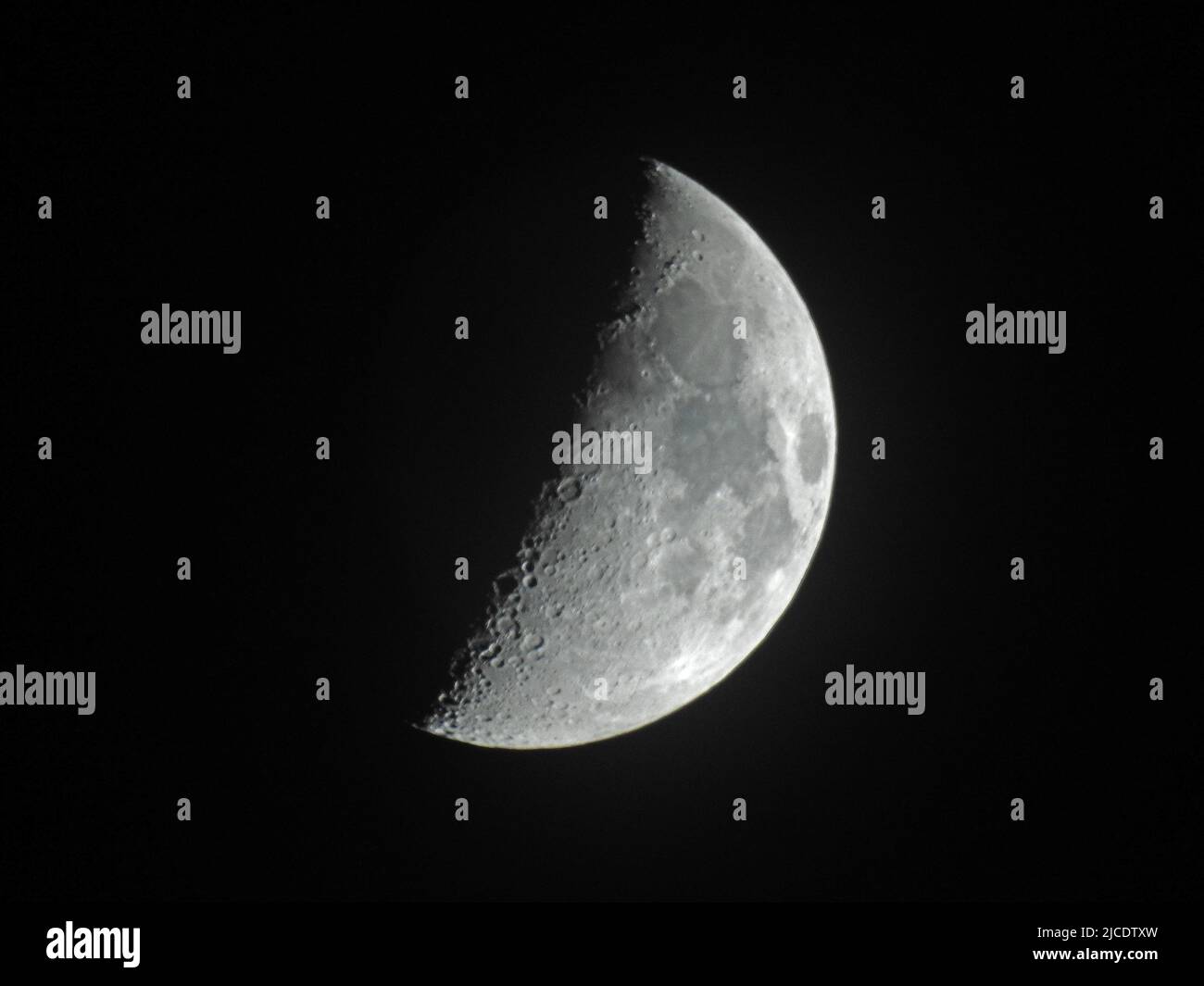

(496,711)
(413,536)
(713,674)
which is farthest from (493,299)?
(713,674)

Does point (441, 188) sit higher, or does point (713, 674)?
point (441, 188)

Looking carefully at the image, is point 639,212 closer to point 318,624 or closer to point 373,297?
point 373,297

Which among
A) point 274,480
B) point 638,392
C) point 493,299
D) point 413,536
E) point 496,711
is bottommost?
point 496,711

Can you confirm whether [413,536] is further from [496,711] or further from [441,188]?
[441,188]

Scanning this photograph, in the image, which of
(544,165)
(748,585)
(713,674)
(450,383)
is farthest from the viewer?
(713,674)

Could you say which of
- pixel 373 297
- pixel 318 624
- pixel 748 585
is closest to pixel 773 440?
pixel 748 585

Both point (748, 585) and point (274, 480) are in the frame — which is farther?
point (748, 585)

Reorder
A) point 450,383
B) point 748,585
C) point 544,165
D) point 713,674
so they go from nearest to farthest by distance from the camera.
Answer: point 450,383 → point 544,165 → point 748,585 → point 713,674
